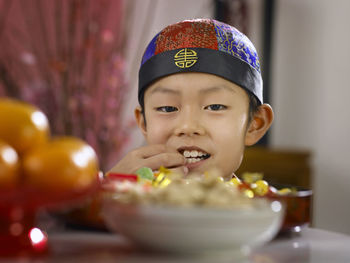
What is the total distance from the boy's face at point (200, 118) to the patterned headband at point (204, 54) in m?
0.02

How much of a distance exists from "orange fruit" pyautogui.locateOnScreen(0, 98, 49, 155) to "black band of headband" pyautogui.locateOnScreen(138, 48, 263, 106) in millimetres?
611

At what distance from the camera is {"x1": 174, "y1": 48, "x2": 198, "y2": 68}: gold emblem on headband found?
1.10 m

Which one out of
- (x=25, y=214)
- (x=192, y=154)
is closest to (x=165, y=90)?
(x=192, y=154)

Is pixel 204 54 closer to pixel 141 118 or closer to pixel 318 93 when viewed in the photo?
pixel 141 118

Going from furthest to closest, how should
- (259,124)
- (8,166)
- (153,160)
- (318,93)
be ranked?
(318,93) < (259,124) < (153,160) < (8,166)

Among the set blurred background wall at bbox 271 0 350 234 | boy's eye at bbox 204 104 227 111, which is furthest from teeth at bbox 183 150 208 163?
blurred background wall at bbox 271 0 350 234

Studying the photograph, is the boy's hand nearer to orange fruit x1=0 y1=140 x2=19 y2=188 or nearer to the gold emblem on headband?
the gold emblem on headband

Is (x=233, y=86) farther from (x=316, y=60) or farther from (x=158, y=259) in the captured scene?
(x=316, y=60)

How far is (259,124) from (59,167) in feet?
2.72

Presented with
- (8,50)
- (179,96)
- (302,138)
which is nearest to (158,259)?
(179,96)

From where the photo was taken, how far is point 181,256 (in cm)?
52

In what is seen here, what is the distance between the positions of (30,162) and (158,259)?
16 cm

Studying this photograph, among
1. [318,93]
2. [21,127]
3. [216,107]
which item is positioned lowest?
[21,127]

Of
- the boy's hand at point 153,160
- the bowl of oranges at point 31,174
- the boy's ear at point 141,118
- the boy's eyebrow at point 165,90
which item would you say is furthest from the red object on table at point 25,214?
the boy's ear at point 141,118
